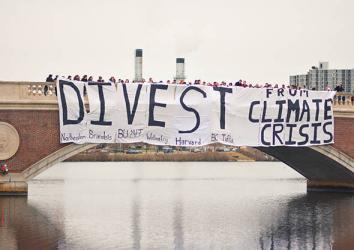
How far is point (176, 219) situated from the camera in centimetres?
3331

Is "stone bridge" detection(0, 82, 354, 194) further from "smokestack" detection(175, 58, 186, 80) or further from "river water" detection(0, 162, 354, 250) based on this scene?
"smokestack" detection(175, 58, 186, 80)

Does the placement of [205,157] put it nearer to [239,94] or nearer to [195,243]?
[239,94]

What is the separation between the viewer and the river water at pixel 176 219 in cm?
2756

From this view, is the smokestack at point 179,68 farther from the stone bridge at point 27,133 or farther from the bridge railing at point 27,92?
the bridge railing at point 27,92

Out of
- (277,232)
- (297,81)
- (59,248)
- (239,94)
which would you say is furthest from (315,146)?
(297,81)

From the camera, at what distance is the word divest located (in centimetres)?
3772

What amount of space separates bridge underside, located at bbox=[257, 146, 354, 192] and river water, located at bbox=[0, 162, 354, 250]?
1.20 m

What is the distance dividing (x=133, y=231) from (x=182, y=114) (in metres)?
10.0

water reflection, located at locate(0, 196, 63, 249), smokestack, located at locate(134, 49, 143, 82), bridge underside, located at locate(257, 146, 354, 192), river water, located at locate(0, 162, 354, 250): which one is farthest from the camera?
smokestack, located at locate(134, 49, 143, 82)

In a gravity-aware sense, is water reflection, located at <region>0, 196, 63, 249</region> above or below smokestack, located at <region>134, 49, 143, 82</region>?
below

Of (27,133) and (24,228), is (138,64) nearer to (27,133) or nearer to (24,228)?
(27,133)

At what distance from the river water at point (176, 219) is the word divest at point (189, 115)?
290cm

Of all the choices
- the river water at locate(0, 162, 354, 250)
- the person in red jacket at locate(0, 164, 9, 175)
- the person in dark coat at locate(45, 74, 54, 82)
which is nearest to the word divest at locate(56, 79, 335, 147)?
the person in dark coat at locate(45, 74, 54, 82)

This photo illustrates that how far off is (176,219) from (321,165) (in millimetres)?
14109
